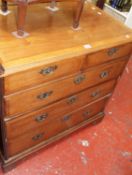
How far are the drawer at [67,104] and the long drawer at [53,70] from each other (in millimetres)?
207

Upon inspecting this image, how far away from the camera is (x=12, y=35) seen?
89 cm

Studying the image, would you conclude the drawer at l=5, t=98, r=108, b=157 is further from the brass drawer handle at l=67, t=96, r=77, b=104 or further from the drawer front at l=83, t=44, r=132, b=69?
the drawer front at l=83, t=44, r=132, b=69

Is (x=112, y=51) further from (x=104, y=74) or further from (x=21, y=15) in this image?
(x=21, y=15)

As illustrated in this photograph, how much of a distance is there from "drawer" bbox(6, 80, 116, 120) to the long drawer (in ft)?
0.68

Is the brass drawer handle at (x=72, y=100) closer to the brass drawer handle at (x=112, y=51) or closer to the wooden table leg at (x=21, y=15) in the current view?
the brass drawer handle at (x=112, y=51)

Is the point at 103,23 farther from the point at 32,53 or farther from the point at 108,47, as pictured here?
the point at 32,53

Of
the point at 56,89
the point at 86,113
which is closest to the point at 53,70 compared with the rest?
the point at 56,89

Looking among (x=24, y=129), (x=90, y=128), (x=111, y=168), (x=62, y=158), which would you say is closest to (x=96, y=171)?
(x=111, y=168)

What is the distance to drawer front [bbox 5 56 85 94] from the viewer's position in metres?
0.80

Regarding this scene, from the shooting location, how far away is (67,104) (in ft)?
3.87

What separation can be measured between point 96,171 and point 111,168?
11cm

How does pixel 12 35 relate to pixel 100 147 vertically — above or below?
above

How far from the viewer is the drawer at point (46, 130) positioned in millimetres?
1113

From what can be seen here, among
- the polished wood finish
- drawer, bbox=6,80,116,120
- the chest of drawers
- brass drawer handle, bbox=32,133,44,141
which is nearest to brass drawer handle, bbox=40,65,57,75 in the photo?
the chest of drawers
